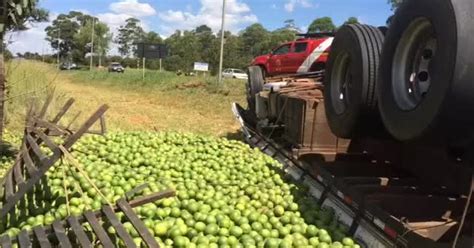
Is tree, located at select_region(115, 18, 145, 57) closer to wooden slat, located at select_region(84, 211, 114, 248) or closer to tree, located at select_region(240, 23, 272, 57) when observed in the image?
tree, located at select_region(240, 23, 272, 57)

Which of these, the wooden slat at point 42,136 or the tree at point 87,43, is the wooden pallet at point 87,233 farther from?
the tree at point 87,43

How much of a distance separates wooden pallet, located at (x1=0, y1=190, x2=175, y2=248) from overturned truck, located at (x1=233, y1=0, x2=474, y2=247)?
1.72 meters

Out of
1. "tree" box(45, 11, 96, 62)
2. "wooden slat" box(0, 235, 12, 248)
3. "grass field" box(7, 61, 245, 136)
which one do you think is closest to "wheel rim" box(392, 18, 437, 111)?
"wooden slat" box(0, 235, 12, 248)

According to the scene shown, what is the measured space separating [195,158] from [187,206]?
2.12 metres

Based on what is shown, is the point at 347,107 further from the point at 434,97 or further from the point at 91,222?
the point at 91,222

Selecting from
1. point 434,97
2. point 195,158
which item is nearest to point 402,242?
point 434,97

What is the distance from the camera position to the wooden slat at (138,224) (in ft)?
11.5

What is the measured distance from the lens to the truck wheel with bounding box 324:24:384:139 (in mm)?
4777

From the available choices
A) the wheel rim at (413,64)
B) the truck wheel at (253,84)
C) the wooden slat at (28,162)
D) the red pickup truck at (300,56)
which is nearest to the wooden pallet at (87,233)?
the wooden slat at (28,162)

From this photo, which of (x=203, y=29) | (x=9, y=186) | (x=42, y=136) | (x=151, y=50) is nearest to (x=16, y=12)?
(x=42, y=136)

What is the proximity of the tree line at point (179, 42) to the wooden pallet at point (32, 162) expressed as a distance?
41353 millimetres

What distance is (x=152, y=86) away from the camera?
32594 mm

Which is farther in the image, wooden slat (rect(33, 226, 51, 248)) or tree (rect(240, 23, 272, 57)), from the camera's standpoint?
tree (rect(240, 23, 272, 57))

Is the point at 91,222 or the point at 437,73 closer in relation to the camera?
the point at 437,73
